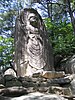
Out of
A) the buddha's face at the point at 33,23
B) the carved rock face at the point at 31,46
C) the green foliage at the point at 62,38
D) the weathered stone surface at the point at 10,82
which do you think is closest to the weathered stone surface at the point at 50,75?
the weathered stone surface at the point at 10,82

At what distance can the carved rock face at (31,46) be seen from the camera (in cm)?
841

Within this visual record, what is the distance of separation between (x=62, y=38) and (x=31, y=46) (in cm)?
294

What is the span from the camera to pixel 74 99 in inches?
180

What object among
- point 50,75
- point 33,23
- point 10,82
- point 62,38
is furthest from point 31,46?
point 10,82

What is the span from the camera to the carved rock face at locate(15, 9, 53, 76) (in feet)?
27.6

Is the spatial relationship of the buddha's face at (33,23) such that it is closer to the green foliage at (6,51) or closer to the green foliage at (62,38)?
the green foliage at (62,38)

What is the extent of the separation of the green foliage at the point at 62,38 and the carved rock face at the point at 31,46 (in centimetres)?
126

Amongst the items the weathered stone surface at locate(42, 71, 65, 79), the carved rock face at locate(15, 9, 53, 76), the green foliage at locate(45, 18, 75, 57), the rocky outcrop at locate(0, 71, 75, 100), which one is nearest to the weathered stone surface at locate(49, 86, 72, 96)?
the rocky outcrop at locate(0, 71, 75, 100)

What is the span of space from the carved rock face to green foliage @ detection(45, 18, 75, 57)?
1.26m

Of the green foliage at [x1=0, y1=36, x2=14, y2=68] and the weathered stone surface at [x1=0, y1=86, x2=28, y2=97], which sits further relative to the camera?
the green foliage at [x1=0, y1=36, x2=14, y2=68]

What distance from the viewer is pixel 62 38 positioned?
36.8 ft

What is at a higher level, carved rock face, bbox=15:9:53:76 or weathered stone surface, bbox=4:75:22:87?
carved rock face, bbox=15:9:53:76

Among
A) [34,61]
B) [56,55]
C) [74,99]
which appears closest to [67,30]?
[56,55]

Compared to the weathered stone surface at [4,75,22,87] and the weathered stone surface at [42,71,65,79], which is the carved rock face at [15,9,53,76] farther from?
the weathered stone surface at [4,75,22,87]
